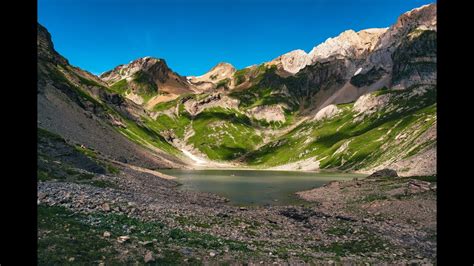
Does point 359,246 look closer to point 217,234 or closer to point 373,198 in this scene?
point 217,234

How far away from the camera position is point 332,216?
51625mm

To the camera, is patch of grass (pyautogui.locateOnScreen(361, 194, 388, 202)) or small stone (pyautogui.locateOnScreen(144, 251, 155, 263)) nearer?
small stone (pyautogui.locateOnScreen(144, 251, 155, 263))

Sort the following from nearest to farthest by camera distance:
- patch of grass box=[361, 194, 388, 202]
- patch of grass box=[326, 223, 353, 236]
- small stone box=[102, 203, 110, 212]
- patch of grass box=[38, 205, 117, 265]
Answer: patch of grass box=[38, 205, 117, 265] → small stone box=[102, 203, 110, 212] → patch of grass box=[326, 223, 353, 236] → patch of grass box=[361, 194, 388, 202]

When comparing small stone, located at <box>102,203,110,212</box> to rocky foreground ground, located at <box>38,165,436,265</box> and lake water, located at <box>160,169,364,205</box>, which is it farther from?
lake water, located at <box>160,169,364,205</box>

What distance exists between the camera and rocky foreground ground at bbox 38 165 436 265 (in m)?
22.6

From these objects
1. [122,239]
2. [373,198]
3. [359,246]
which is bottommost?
[373,198]

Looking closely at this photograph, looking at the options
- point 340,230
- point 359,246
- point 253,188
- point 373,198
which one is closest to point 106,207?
point 359,246

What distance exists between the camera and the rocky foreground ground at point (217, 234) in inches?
888

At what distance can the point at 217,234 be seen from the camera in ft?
112

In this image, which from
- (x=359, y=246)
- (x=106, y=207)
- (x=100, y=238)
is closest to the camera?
(x=100, y=238)

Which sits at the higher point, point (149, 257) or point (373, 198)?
point (149, 257)

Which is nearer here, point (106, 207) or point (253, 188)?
point (106, 207)

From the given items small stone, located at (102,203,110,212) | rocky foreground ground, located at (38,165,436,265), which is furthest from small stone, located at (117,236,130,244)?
small stone, located at (102,203,110,212)
